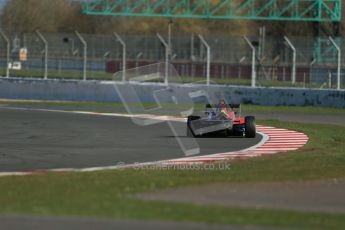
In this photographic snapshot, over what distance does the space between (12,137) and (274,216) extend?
36.4 feet

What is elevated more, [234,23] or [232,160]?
[234,23]

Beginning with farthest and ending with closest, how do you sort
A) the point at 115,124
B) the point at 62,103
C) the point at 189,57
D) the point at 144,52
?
the point at 189,57 → the point at 144,52 → the point at 62,103 → the point at 115,124

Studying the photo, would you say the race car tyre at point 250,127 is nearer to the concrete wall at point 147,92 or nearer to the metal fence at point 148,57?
the concrete wall at point 147,92

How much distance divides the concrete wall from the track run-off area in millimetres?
8782

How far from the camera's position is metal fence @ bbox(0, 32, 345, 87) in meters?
42.6

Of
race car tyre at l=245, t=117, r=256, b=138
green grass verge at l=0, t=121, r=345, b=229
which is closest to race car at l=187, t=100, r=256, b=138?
race car tyre at l=245, t=117, r=256, b=138

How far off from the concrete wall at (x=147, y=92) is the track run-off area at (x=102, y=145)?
8.78 m

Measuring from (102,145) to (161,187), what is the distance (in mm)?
6445

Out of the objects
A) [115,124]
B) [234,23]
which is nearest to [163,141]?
[115,124]

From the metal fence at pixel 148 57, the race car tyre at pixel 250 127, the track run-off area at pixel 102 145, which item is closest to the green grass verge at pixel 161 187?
the track run-off area at pixel 102 145

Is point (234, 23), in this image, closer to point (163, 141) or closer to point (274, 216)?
point (163, 141)

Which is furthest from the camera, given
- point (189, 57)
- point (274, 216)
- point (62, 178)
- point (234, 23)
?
point (234, 23)

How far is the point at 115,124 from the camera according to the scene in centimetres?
2358

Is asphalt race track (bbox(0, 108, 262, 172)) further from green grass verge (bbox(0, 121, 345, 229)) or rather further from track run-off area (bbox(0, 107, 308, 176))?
green grass verge (bbox(0, 121, 345, 229))
